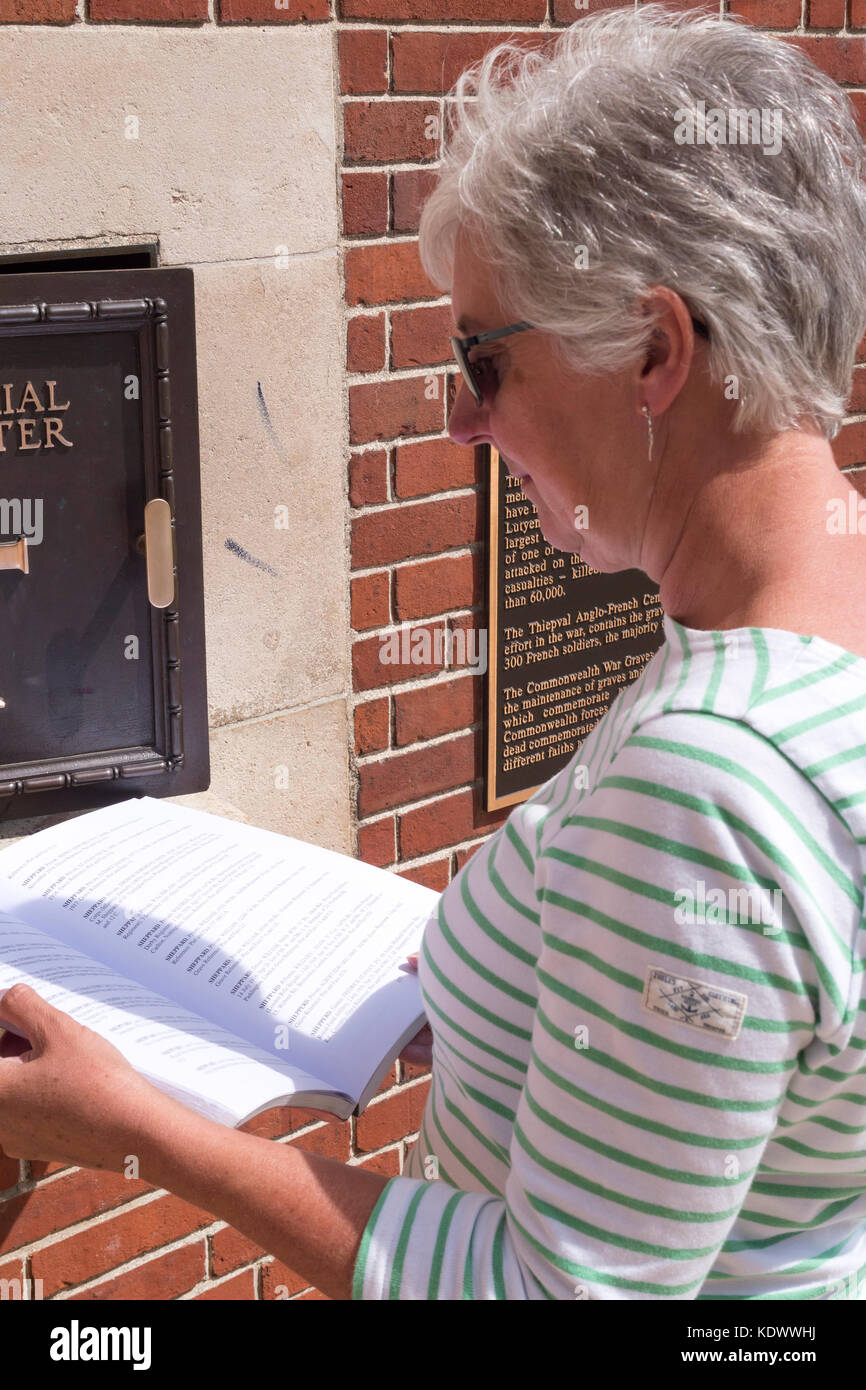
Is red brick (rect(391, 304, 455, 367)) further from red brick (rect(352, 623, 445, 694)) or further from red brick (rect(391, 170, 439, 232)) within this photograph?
red brick (rect(352, 623, 445, 694))

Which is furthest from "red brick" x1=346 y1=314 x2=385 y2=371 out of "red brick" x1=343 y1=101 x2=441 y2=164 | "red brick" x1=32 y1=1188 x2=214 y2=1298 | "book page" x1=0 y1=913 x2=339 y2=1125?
"red brick" x1=32 y1=1188 x2=214 y2=1298

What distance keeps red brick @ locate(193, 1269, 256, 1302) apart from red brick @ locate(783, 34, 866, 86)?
9.01 feet

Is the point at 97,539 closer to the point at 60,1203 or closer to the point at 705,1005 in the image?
the point at 60,1203

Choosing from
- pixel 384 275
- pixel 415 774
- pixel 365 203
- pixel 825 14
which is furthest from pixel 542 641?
pixel 825 14

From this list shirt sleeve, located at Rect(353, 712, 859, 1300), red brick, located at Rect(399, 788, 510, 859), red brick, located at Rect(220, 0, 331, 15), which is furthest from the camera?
red brick, located at Rect(399, 788, 510, 859)

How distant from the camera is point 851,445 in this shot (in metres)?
3.12

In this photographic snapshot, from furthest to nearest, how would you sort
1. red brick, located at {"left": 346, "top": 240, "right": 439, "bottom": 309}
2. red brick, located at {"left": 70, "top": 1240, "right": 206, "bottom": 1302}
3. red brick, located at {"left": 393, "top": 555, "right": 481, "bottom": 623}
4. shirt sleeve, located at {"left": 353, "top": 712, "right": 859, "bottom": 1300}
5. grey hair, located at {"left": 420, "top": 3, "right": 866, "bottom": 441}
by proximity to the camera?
1. red brick, located at {"left": 393, "top": 555, "right": 481, "bottom": 623}
2. red brick, located at {"left": 70, "top": 1240, "right": 206, "bottom": 1302}
3. red brick, located at {"left": 346, "top": 240, "right": 439, "bottom": 309}
4. grey hair, located at {"left": 420, "top": 3, "right": 866, "bottom": 441}
5. shirt sleeve, located at {"left": 353, "top": 712, "right": 859, "bottom": 1300}

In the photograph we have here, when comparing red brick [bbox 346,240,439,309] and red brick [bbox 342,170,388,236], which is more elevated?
red brick [bbox 342,170,388,236]

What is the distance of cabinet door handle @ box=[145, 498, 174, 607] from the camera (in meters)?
1.94

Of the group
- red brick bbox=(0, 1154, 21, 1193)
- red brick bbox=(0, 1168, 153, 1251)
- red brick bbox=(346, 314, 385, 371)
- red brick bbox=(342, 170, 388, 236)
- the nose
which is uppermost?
red brick bbox=(342, 170, 388, 236)

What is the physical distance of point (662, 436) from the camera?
108cm

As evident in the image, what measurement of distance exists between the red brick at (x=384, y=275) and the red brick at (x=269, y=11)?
35 centimetres

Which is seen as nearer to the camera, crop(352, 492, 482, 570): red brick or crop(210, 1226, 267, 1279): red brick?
crop(352, 492, 482, 570): red brick

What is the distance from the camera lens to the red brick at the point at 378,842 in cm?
248
